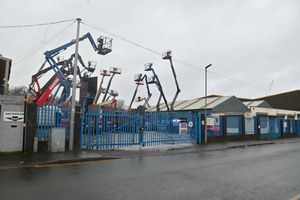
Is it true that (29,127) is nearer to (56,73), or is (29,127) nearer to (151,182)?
(151,182)

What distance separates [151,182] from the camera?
7.64 m

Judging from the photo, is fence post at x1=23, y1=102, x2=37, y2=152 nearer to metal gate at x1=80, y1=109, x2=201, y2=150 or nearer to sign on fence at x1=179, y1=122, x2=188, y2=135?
metal gate at x1=80, y1=109, x2=201, y2=150

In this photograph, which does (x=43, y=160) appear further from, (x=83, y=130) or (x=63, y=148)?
(x=83, y=130)

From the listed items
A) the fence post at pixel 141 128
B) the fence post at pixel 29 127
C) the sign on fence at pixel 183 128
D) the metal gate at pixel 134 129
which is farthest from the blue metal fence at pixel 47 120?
the sign on fence at pixel 183 128

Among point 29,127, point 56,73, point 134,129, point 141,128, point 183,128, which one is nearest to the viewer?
point 29,127

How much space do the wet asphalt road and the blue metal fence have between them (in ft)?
14.0

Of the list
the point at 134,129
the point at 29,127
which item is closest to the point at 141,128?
the point at 134,129

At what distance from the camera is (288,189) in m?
7.01

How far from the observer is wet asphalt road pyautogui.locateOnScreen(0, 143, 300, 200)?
6.34 meters

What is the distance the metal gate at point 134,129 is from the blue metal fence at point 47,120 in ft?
4.20

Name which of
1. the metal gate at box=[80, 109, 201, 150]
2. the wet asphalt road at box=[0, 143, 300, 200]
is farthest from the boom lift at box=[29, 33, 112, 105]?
the wet asphalt road at box=[0, 143, 300, 200]

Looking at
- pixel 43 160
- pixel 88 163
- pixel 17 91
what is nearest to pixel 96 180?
pixel 88 163

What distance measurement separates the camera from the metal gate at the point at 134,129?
1526 centimetres

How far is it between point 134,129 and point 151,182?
947cm
